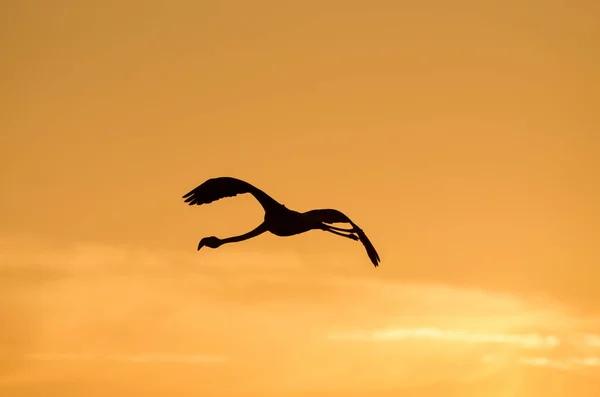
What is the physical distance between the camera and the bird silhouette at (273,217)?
37312 millimetres

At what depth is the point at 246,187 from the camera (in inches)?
1511

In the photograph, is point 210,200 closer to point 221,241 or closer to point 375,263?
point 221,241

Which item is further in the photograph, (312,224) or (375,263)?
(375,263)

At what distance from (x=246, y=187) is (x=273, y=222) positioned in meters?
1.69

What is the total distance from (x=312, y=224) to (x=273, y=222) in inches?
49.3

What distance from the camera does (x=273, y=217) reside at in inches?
1473

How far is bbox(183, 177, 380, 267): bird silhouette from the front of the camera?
37.3 metres

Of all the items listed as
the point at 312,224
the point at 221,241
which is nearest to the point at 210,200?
the point at 221,241

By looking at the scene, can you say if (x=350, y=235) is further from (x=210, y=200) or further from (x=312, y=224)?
(x=210, y=200)

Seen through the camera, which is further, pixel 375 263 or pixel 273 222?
pixel 375 263

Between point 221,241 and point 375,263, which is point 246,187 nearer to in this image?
point 221,241

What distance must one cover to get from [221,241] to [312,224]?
143 inches

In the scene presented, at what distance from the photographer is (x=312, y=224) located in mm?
37594

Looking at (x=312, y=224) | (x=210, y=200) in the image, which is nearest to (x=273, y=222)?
(x=312, y=224)
